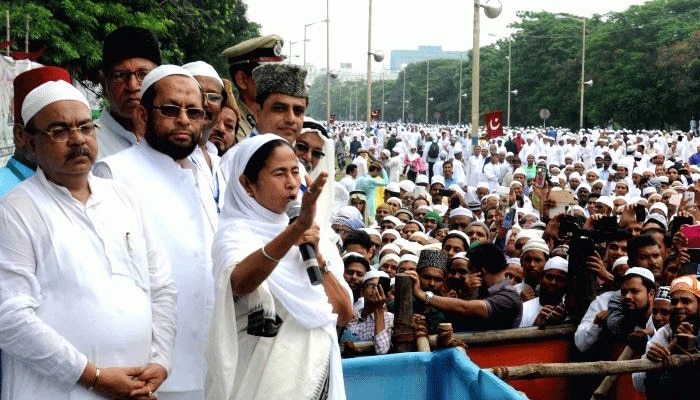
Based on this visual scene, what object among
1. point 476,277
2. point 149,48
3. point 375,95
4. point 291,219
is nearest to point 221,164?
point 149,48

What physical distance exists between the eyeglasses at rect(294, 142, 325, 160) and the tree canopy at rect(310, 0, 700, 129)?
160ft

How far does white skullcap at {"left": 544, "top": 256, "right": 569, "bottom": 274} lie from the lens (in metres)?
6.77

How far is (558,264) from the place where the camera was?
6781 mm

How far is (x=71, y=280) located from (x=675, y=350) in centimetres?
345

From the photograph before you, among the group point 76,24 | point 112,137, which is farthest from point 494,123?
point 112,137

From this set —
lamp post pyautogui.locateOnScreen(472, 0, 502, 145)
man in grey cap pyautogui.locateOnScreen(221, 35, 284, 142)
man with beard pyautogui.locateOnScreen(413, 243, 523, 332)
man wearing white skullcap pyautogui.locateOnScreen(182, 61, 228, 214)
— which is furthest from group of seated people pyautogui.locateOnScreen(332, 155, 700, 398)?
lamp post pyautogui.locateOnScreen(472, 0, 502, 145)

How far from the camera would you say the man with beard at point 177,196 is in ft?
10.7

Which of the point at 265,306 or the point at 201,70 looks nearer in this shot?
the point at 265,306

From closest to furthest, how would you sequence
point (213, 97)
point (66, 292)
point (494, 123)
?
point (66, 292) < point (213, 97) < point (494, 123)

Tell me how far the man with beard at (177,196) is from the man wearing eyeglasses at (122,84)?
1.38ft

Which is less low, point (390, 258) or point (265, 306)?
point (265, 306)

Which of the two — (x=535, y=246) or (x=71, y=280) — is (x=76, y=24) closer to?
(x=535, y=246)

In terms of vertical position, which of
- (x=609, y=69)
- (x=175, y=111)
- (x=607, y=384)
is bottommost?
(x=607, y=384)

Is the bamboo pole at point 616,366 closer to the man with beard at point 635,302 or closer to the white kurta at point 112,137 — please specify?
the man with beard at point 635,302
